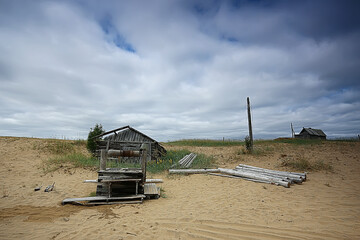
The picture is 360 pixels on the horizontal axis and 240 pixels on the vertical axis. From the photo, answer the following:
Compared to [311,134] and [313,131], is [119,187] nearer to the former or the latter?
[311,134]

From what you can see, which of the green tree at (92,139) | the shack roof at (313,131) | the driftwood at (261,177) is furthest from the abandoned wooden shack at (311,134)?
the green tree at (92,139)

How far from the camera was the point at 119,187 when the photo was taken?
6.31 m

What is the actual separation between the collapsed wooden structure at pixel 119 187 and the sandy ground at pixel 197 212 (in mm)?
319

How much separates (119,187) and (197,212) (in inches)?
117

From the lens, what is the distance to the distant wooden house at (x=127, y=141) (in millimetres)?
14734

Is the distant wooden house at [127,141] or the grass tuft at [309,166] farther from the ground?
the distant wooden house at [127,141]

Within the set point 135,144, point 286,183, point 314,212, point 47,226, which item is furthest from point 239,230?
point 135,144

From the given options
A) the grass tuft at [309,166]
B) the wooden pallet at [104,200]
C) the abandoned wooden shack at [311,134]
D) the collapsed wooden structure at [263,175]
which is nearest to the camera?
the wooden pallet at [104,200]

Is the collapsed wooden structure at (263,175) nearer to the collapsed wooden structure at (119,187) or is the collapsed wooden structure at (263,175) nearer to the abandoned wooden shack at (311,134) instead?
the collapsed wooden structure at (119,187)

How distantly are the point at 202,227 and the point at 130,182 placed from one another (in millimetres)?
3274

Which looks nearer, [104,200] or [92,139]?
[104,200]

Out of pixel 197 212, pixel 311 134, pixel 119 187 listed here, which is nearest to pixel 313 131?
pixel 311 134

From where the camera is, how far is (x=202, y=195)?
22.2ft

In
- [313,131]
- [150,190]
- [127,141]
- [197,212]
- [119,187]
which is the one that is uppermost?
[313,131]
